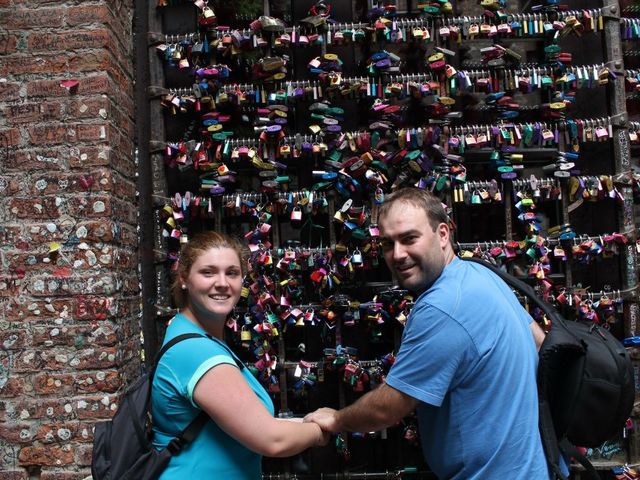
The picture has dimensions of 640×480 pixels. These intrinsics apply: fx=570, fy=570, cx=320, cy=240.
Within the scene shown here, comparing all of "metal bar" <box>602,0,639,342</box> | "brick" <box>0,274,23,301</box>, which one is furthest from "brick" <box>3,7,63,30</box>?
"metal bar" <box>602,0,639,342</box>

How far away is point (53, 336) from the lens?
2.61 m

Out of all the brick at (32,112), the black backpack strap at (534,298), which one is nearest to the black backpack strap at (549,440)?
the black backpack strap at (534,298)

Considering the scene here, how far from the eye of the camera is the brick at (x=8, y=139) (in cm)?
268

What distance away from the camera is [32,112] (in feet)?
8.82

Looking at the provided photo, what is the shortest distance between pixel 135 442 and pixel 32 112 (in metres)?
1.75

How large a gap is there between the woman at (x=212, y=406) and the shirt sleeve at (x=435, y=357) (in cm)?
41

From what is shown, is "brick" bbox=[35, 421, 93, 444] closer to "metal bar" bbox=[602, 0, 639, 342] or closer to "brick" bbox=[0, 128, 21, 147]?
"brick" bbox=[0, 128, 21, 147]

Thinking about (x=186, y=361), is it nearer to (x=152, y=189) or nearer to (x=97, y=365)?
(x=97, y=365)

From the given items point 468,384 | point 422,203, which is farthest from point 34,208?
point 468,384

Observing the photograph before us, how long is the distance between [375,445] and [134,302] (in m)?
1.48

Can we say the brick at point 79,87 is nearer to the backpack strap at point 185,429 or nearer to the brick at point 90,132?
the brick at point 90,132

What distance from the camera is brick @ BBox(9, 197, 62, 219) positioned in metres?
2.65

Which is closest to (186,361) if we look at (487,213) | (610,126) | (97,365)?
(97,365)

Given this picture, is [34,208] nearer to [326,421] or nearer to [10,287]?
[10,287]
